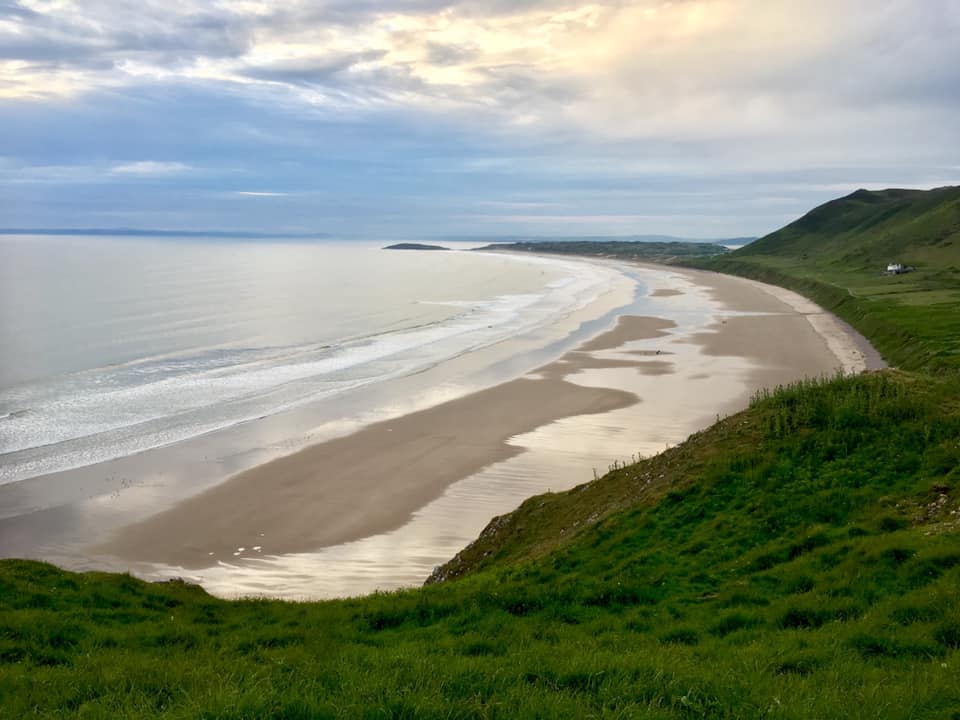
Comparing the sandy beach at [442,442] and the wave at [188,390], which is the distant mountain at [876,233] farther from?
the wave at [188,390]

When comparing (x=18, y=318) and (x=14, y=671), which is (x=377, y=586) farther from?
(x=18, y=318)

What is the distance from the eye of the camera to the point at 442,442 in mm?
27250

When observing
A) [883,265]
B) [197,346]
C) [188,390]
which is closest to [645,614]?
→ [188,390]

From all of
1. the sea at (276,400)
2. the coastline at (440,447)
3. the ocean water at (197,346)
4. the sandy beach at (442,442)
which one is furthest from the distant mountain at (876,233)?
the coastline at (440,447)

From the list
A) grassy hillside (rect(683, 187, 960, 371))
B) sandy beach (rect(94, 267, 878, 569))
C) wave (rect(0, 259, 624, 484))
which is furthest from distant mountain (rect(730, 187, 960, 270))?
wave (rect(0, 259, 624, 484))

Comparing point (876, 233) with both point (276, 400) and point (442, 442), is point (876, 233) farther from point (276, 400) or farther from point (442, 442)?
point (442, 442)

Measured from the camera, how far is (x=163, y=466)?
24.8 m

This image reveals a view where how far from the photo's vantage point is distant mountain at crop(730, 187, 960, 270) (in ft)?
338

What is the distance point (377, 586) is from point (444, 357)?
31041 mm

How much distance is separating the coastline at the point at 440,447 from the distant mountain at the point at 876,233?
54.3m

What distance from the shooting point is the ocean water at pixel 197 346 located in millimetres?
30422

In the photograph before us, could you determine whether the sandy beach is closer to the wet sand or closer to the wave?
the wet sand

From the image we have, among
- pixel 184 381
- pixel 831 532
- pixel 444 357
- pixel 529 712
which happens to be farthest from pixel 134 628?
pixel 444 357

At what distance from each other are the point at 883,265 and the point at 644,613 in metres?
103
